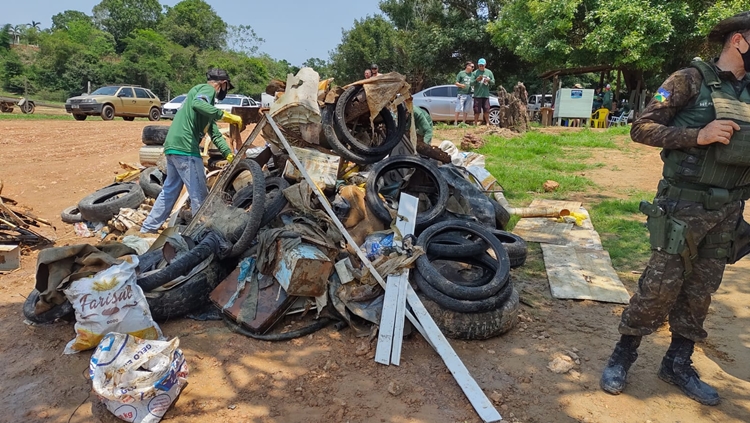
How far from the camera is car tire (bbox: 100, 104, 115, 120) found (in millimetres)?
19938

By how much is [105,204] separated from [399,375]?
15.7 ft

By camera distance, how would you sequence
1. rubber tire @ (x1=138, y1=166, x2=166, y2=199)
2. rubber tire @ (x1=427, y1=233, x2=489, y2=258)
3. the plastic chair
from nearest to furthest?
rubber tire @ (x1=427, y1=233, x2=489, y2=258) → rubber tire @ (x1=138, y1=166, x2=166, y2=199) → the plastic chair

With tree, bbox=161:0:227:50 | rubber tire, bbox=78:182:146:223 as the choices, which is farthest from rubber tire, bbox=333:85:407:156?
tree, bbox=161:0:227:50

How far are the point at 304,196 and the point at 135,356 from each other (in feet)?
6.82

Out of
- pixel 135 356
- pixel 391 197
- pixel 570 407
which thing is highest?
pixel 391 197

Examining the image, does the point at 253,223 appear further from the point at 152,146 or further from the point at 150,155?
the point at 152,146

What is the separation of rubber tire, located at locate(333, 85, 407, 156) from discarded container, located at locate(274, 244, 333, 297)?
1845mm

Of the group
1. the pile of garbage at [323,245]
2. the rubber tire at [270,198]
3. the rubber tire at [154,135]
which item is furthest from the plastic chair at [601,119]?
the rubber tire at [270,198]

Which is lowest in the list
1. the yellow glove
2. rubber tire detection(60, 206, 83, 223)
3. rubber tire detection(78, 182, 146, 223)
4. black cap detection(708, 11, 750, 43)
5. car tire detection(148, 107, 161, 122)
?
rubber tire detection(60, 206, 83, 223)

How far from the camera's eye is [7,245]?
5121 mm

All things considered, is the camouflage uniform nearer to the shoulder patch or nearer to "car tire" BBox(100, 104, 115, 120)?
the shoulder patch

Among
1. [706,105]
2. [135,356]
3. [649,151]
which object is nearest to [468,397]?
[135,356]

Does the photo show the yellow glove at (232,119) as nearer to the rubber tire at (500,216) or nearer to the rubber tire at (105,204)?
the rubber tire at (105,204)

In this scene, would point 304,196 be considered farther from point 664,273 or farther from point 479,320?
point 664,273
